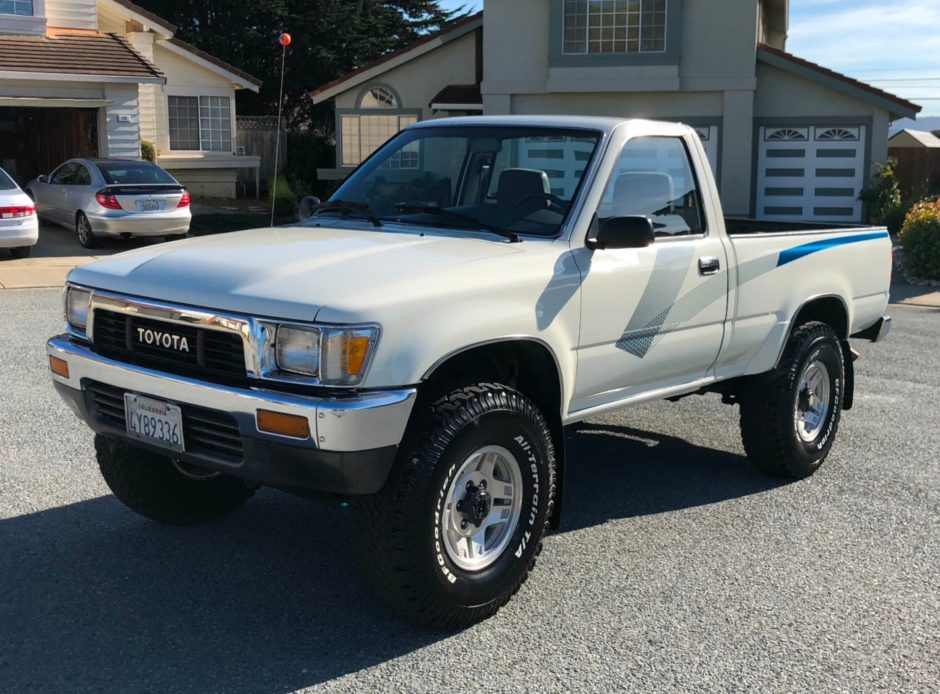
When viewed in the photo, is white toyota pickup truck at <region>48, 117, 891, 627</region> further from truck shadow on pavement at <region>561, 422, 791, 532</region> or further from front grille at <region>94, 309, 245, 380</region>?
truck shadow on pavement at <region>561, 422, 791, 532</region>

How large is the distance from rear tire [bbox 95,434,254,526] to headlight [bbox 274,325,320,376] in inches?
54.1

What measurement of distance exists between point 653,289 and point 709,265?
1.69 feet

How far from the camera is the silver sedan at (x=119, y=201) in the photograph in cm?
1841

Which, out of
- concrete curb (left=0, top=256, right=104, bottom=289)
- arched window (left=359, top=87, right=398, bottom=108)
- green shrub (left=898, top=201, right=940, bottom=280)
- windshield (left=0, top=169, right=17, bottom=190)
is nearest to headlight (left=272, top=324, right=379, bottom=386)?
concrete curb (left=0, top=256, right=104, bottom=289)

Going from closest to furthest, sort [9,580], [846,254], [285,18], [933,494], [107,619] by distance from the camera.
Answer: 1. [107,619]
2. [9,580]
3. [933,494]
4. [846,254]
5. [285,18]

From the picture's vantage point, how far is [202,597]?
178 inches

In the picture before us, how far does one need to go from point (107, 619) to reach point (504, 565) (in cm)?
159

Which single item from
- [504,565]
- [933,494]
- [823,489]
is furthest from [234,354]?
[933,494]

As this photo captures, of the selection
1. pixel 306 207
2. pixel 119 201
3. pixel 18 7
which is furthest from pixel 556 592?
pixel 18 7

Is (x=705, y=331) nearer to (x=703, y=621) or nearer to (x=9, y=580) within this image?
(x=703, y=621)

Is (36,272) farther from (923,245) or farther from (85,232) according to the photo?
(923,245)

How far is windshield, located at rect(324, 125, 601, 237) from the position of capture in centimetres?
514

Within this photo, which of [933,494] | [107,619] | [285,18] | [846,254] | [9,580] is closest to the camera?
[107,619]

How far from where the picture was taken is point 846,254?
6.60m
